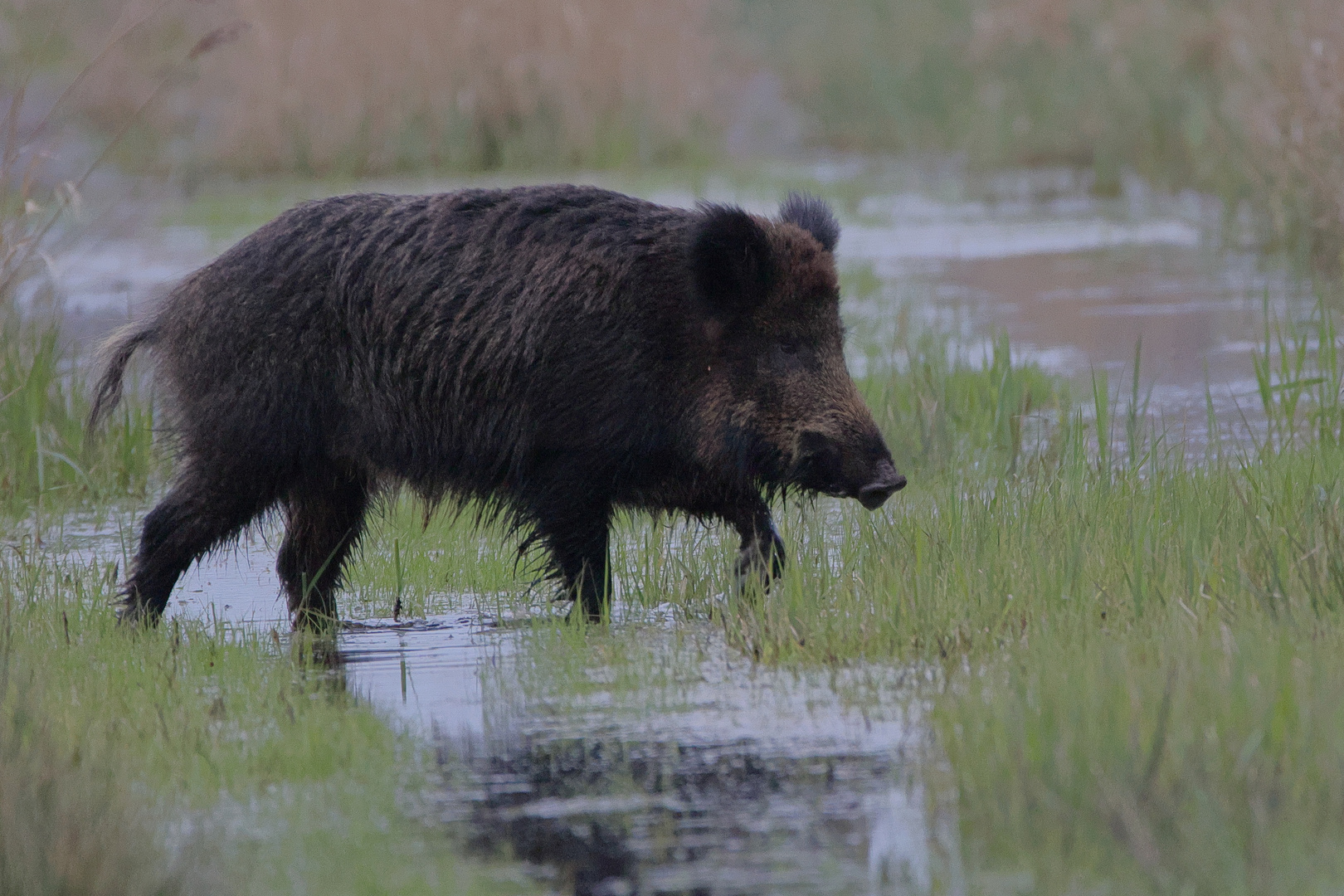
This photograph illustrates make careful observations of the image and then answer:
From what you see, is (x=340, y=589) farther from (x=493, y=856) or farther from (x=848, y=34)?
(x=848, y=34)

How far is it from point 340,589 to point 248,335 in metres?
0.95

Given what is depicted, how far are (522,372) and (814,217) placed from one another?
111 centimetres

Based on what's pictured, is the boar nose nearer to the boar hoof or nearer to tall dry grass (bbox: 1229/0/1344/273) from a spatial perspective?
the boar hoof

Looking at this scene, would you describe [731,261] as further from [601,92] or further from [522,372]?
[601,92]

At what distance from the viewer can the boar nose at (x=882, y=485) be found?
209 inches

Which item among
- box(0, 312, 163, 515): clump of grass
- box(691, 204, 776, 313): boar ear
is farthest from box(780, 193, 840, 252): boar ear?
box(0, 312, 163, 515): clump of grass

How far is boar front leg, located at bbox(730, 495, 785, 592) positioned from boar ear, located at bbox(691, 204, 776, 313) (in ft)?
2.10

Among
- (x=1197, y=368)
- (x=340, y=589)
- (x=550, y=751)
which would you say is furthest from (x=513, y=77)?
(x=550, y=751)

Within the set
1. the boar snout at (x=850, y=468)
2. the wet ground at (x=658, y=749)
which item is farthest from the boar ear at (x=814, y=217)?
the wet ground at (x=658, y=749)

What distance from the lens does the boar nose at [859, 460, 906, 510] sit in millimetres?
5316

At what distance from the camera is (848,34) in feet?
72.6

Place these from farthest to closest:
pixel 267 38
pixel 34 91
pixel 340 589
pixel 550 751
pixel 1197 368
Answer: pixel 34 91 → pixel 267 38 → pixel 1197 368 → pixel 340 589 → pixel 550 751

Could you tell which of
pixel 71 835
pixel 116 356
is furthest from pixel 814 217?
pixel 71 835

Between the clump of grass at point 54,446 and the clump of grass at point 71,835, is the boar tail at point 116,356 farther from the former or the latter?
the clump of grass at point 71,835
